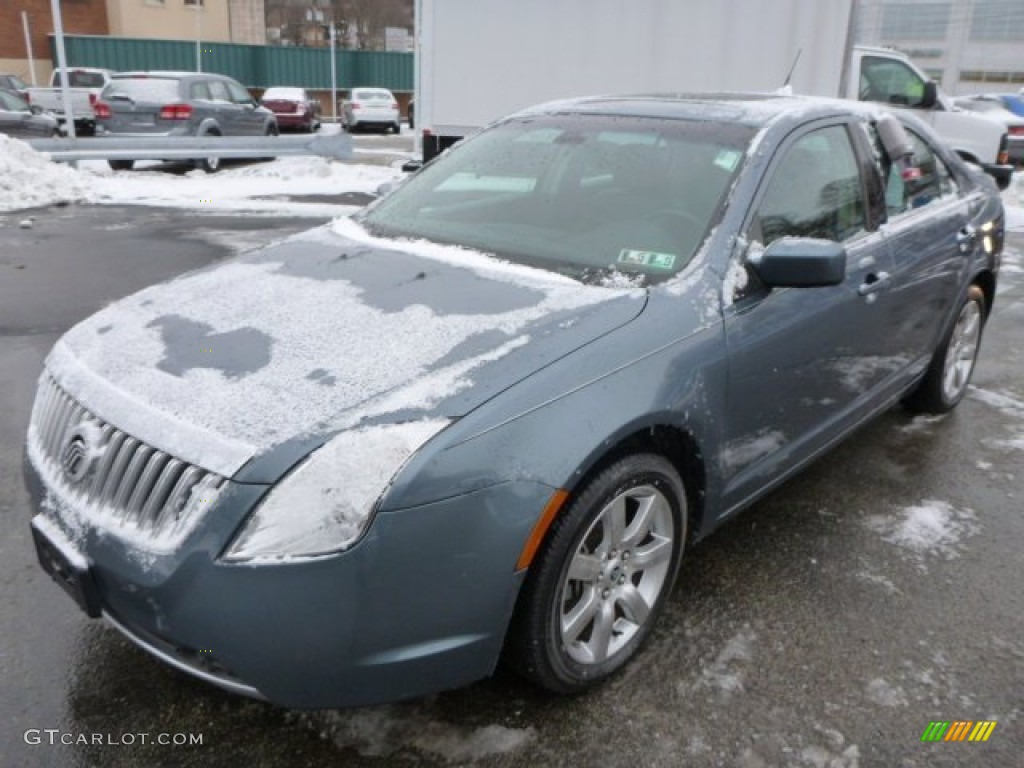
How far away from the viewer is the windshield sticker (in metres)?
3.01

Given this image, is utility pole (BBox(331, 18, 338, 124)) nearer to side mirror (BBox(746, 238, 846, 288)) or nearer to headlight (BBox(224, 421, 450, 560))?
side mirror (BBox(746, 238, 846, 288))

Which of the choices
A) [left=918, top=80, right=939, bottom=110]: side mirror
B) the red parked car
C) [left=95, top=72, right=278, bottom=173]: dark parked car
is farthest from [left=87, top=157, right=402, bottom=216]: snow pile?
the red parked car

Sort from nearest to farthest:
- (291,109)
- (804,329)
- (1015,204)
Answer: (804,329), (1015,204), (291,109)

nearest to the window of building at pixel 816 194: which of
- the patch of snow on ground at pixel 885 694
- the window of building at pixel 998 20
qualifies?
the patch of snow on ground at pixel 885 694

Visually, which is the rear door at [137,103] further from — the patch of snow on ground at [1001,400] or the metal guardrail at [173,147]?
the patch of snow on ground at [1001,400]

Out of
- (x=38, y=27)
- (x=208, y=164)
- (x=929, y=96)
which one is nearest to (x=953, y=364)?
(x=929, y=96)

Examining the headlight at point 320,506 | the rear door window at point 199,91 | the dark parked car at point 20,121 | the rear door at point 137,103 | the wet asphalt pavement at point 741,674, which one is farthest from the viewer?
the dark parked car at point 20,121

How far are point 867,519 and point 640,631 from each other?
145 centimetres

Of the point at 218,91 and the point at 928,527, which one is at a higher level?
the point at 218,91

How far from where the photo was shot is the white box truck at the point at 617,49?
10070 millimetres

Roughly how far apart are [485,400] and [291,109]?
27.4 metres

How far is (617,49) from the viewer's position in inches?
401

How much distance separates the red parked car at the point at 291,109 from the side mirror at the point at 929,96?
67.9 ft

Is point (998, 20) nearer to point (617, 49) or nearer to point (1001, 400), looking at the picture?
point (617, 49)
